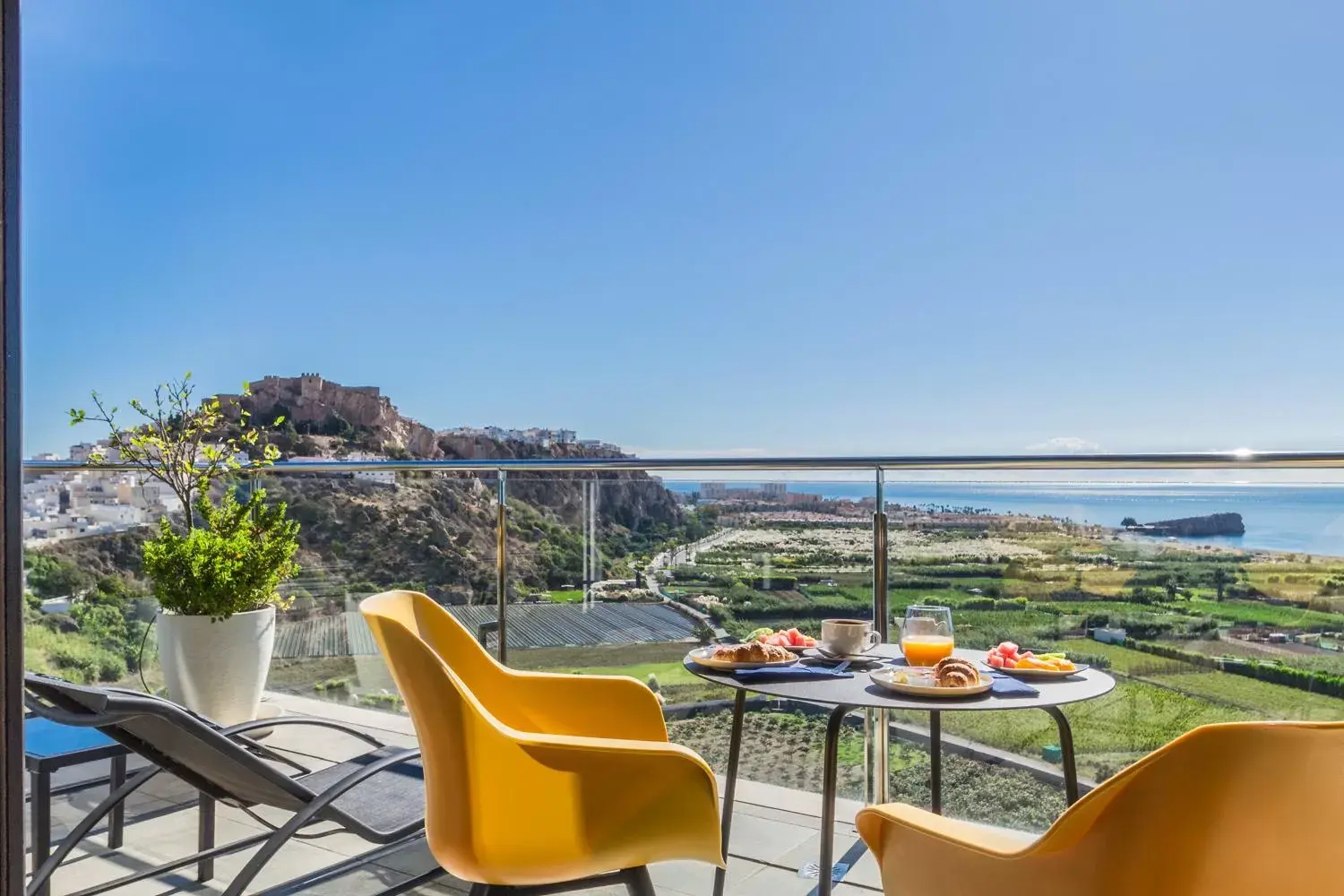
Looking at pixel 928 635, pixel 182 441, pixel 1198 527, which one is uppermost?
pixel 182 441

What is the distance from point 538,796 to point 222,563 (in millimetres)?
2429

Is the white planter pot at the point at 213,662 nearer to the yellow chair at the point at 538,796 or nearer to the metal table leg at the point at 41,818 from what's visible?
the metal table leg at the point at 41,818

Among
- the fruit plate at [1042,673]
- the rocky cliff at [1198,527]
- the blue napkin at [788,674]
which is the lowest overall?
the blue napkin at [788,674]

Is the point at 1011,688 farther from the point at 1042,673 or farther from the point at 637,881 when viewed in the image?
the point at 637,881

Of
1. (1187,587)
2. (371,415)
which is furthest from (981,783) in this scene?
(371,415)

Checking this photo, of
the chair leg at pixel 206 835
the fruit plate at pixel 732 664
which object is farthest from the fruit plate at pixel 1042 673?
the chair leg at pixel 206 835

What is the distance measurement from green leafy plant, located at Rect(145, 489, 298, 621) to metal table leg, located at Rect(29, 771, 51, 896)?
1.36 metres

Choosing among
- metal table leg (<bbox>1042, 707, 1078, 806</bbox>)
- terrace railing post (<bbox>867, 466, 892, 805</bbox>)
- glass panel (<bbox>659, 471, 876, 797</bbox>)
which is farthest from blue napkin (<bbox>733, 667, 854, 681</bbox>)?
terrace railing post (<bbox>867, 466, 892, 805</bbox>)

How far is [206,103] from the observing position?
10914mm

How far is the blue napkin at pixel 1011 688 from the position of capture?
1706 millimetres

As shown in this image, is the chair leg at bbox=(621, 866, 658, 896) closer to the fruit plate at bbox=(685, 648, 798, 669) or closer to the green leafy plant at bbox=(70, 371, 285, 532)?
the fruit plate at bbox=(685, 648, 798, 669)

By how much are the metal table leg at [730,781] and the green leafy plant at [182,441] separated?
2522mm

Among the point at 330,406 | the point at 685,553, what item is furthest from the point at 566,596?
the point at 330,406

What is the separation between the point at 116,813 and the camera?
2.56m
